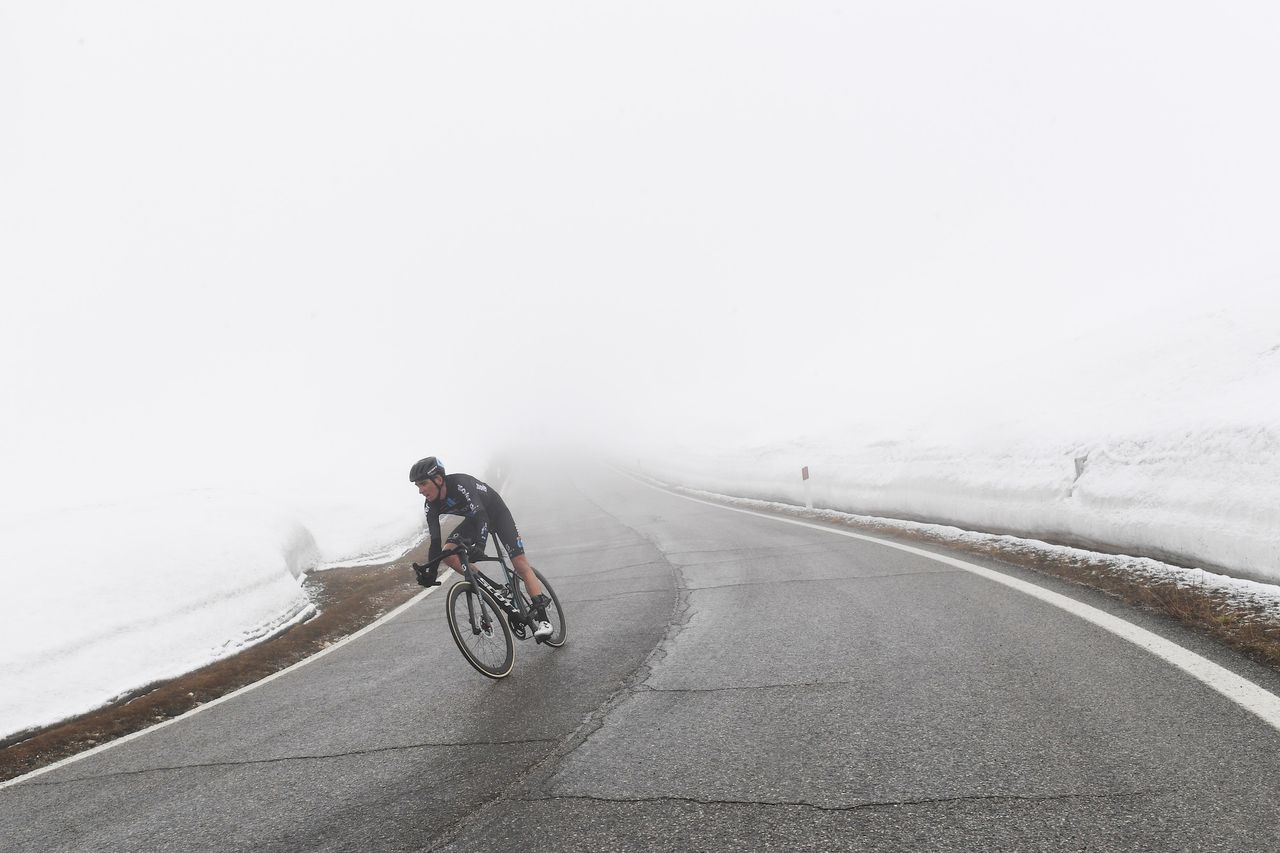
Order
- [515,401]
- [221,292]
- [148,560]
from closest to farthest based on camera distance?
[148,560] → [221,292] → [515,401]

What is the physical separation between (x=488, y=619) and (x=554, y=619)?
2.80ft

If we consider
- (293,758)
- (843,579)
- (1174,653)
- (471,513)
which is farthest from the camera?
Result: (843,579)

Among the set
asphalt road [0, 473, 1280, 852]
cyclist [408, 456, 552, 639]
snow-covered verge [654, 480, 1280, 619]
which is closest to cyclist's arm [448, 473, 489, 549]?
cyclist [408, 456, 552, 639]

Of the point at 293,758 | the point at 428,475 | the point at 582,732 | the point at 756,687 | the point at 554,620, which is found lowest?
the point at 293,758

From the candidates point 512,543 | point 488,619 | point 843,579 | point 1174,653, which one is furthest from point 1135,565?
point 488,619

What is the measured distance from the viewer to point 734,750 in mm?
3561

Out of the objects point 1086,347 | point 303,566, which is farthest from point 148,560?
point 1086,347

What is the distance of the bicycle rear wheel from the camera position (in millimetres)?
6332

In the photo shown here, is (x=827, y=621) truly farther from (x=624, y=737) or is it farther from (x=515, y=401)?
(x=515, y=401)

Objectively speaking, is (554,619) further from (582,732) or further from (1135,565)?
(1135,565)

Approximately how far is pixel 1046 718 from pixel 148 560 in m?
9.54

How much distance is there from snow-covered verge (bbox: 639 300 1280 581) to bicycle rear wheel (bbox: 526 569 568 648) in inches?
209

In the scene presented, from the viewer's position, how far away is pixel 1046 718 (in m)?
3.50

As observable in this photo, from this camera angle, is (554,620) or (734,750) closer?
(734,750)
